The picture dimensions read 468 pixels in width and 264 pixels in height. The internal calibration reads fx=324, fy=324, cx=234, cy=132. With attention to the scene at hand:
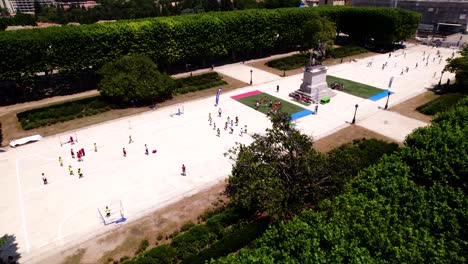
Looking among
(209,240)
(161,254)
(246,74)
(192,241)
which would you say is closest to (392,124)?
(246,74)

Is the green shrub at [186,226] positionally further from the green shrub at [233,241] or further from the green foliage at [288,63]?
the green foliage at [288,63]

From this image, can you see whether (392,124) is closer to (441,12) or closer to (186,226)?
(186,226)

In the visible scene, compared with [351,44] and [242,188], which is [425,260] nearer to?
[242,188]

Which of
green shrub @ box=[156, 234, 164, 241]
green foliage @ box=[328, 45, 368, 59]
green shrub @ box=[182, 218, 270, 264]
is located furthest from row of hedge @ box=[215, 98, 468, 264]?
green foliage @ box=[328, 45, 368, 59]

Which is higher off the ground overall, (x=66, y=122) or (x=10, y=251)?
(x=66, y=122)

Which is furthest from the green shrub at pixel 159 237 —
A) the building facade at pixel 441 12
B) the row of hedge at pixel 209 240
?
the building facade at pixel 441 12

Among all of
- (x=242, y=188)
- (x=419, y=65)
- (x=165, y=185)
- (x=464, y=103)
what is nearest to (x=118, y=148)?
(x=165, y=185)
